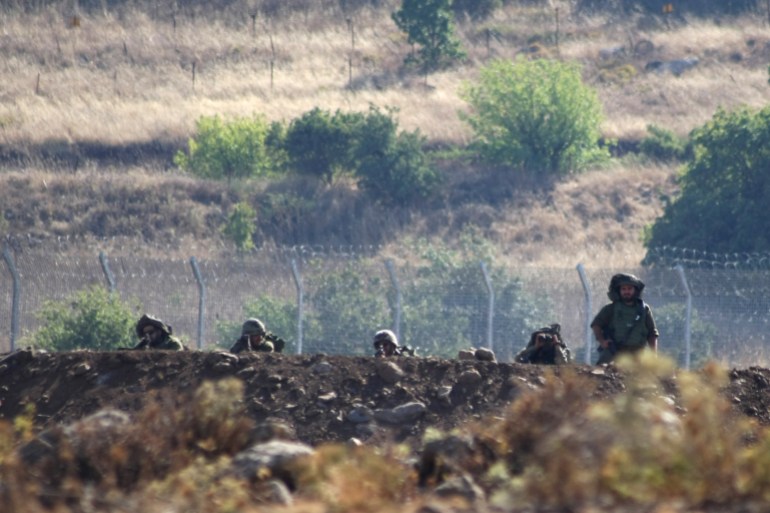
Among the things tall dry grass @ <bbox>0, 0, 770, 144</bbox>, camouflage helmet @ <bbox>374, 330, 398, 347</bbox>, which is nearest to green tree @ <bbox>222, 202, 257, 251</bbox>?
tall dry grass @ <bbox>0, 0, 770, 144</bbox>

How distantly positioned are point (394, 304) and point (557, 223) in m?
25.9

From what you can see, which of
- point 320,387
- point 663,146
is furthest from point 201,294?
point 663,146

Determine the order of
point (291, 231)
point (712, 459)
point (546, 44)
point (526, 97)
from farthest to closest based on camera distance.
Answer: point (546, 44) → point (526, 97) → point (291, 231) → point (712, 459)

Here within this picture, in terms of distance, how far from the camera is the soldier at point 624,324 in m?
12.3

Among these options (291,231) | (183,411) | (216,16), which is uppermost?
Result: (216,16)

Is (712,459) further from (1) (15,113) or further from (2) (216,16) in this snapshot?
(2) (216,16)

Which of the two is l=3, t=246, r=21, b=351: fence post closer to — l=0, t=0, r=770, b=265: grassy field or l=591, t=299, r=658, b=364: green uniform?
l=591, t=299, r=658, b=364: green uniform

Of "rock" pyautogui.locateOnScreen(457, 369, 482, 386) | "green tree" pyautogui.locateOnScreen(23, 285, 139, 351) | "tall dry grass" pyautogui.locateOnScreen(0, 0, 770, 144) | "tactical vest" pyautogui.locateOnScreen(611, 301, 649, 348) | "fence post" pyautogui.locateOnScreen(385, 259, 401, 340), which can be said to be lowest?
"green tree" pyautogui.locateOnScreen(23, 285, 139, 351)

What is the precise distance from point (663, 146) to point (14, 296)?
113 ft

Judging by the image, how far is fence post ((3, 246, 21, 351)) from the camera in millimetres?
15998

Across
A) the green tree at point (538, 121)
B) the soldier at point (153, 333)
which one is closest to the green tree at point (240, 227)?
the green tree at point (538, 121)

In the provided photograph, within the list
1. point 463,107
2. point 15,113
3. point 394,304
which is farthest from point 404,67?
point 394,304

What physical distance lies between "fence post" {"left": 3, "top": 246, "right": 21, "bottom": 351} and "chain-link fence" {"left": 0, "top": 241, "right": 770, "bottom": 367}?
2cm

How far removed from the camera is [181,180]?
144 feet
